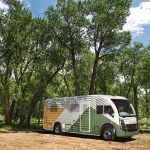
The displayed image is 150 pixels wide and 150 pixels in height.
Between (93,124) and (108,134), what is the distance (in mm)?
1600

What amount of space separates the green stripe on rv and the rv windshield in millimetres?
1025

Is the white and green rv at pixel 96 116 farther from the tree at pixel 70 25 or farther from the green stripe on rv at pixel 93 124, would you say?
the tree at pixel 70 25

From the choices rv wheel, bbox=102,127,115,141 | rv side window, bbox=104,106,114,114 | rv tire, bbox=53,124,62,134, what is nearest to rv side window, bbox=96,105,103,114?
rv side window, bbox=104,106,114,114

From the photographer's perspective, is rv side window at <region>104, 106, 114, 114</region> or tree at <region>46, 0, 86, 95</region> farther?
tree at <region>46, 0, 86, 95</region>

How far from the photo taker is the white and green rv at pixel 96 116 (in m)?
24.5

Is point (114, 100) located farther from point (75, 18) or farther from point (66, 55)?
point (66, 55)

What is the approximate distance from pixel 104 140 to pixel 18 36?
17.4 metres

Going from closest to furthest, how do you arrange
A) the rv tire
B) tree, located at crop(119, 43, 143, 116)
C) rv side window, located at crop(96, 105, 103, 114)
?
rv side window, located at crop(96, 105, 103, 114) < the rv tire < tree, located at crop(119, 43, 143, 116)

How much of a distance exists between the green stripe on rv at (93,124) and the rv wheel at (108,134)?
434mm

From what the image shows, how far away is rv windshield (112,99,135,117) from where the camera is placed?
24859 mm

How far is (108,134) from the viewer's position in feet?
81.7

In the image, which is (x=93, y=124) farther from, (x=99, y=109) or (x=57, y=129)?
(x=57, y=129)

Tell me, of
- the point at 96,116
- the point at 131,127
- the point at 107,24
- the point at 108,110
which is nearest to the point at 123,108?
the point at 108,110

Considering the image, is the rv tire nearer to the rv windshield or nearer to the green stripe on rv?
the green stripe on rv
